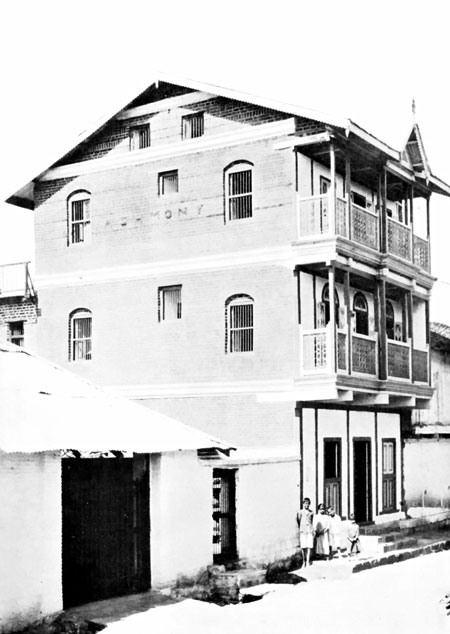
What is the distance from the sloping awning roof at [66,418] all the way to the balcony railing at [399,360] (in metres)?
8.34

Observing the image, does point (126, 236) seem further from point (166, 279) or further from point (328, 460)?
point (328, 460)

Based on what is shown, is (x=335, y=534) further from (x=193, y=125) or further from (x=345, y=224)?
(x=193, y=125)

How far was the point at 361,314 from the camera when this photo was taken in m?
Result: 26.2

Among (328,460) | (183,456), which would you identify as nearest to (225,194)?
(328,460)

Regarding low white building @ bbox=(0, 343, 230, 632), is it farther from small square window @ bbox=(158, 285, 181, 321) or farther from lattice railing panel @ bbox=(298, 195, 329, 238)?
small square window @ bbox=(158, 285, 181, 321)

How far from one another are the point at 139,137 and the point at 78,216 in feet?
9.20

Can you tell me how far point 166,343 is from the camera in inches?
978

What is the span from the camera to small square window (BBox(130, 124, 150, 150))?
84.6 ft

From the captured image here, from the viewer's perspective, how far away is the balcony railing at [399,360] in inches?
971

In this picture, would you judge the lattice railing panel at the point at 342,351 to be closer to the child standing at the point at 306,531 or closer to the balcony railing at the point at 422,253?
the child standing at the point at 306,531

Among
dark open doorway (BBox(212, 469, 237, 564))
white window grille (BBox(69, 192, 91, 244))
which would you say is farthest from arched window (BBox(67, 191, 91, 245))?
dark open doorway (BBox(212, 469, 237, 564))

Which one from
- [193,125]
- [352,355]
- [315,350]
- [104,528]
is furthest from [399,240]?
[104,528]

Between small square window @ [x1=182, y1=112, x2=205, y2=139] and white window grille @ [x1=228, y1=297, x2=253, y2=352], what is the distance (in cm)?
457

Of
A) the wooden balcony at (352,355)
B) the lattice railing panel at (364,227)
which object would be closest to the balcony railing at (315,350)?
the wooden balcony at (352,355)
